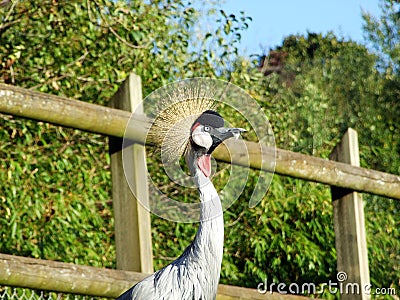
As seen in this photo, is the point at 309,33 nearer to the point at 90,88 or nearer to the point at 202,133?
the point at 90,88

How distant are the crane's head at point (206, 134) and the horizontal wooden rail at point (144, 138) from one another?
64 centimetres

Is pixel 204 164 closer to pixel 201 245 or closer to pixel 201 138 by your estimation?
pixel 201 138

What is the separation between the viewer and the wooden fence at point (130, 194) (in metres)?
3.21

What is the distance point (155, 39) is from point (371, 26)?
33.0ft

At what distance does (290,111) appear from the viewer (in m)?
7.82

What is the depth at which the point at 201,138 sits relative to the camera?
2.77 metres

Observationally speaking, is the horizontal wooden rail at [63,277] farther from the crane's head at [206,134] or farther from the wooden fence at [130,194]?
the crane's head at [206,134]

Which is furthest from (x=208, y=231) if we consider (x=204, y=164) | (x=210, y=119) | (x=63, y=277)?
(x=63, y=277)

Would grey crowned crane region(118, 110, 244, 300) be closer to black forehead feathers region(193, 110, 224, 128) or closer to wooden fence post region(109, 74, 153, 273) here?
black forehead feathers region(193, 110, 224, 128)

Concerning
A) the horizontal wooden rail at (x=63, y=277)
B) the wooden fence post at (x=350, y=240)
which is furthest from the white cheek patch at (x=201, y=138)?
the wooden fence post at (x=350, y=240)

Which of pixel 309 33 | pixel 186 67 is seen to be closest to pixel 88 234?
pixel 186 67

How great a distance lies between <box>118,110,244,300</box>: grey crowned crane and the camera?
9.09 ft

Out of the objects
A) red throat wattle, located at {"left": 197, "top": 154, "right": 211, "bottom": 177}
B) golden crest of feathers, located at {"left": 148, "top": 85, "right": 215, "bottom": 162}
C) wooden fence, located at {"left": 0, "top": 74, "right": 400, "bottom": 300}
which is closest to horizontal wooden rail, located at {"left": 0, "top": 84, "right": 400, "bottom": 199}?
wooden fence, located at {"left": 0, "top": 74, "right": 400, "bottom": 300}

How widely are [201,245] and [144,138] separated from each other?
2.66 feet
